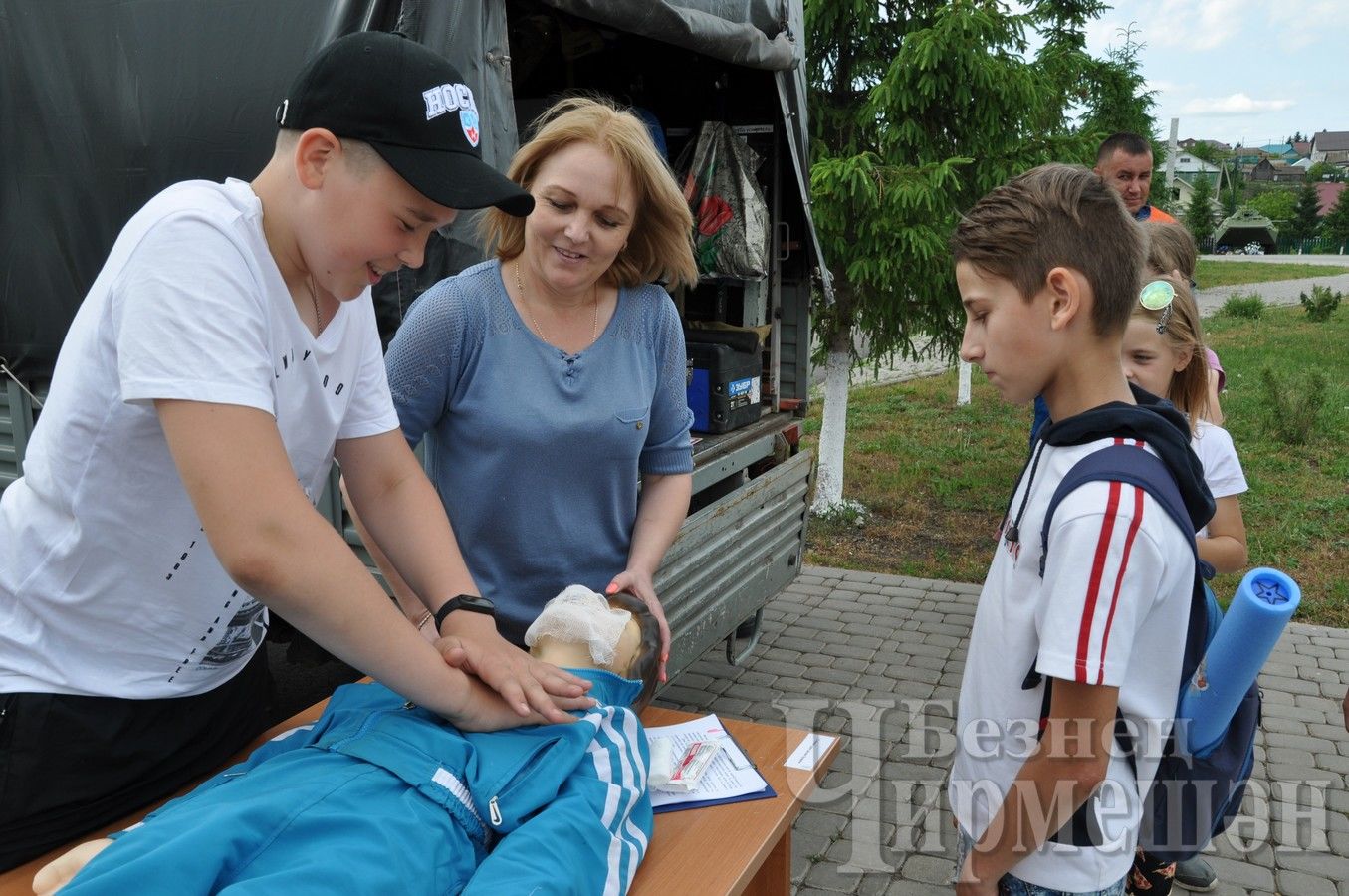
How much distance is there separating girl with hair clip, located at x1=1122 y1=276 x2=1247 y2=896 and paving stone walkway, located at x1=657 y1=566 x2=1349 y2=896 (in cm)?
116

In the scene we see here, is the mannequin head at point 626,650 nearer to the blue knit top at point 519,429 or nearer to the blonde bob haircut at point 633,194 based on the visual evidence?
the blue knit top at point 519,429

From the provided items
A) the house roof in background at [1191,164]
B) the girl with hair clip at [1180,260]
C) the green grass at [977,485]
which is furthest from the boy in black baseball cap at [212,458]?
the house roof in background at [1191,164]

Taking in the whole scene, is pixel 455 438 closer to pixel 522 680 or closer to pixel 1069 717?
pixel 522 680

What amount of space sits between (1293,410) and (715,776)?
9.83 metres

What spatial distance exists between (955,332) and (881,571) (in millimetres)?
1589

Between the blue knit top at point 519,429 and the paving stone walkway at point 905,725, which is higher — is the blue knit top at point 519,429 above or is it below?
above

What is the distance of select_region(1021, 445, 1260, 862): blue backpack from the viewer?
5.31 feet

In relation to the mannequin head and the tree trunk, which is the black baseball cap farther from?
the tree trunk

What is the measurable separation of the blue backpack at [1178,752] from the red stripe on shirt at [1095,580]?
43 millimetres

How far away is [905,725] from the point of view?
4.64 meters

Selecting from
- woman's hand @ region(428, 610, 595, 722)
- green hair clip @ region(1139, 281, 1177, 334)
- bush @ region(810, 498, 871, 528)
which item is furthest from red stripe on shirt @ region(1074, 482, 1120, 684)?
bush @ region(810, 498, 871, 528)

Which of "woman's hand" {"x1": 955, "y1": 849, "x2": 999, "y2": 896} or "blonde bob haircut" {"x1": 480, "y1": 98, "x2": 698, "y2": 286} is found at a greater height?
"blonde bob haircut" {"x1": 480, "y1": 98, "x2": 698, "y2": 286}

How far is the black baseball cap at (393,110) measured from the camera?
57.1 inches

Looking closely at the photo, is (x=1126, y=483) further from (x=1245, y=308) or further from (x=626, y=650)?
(x=1245, y=308)
